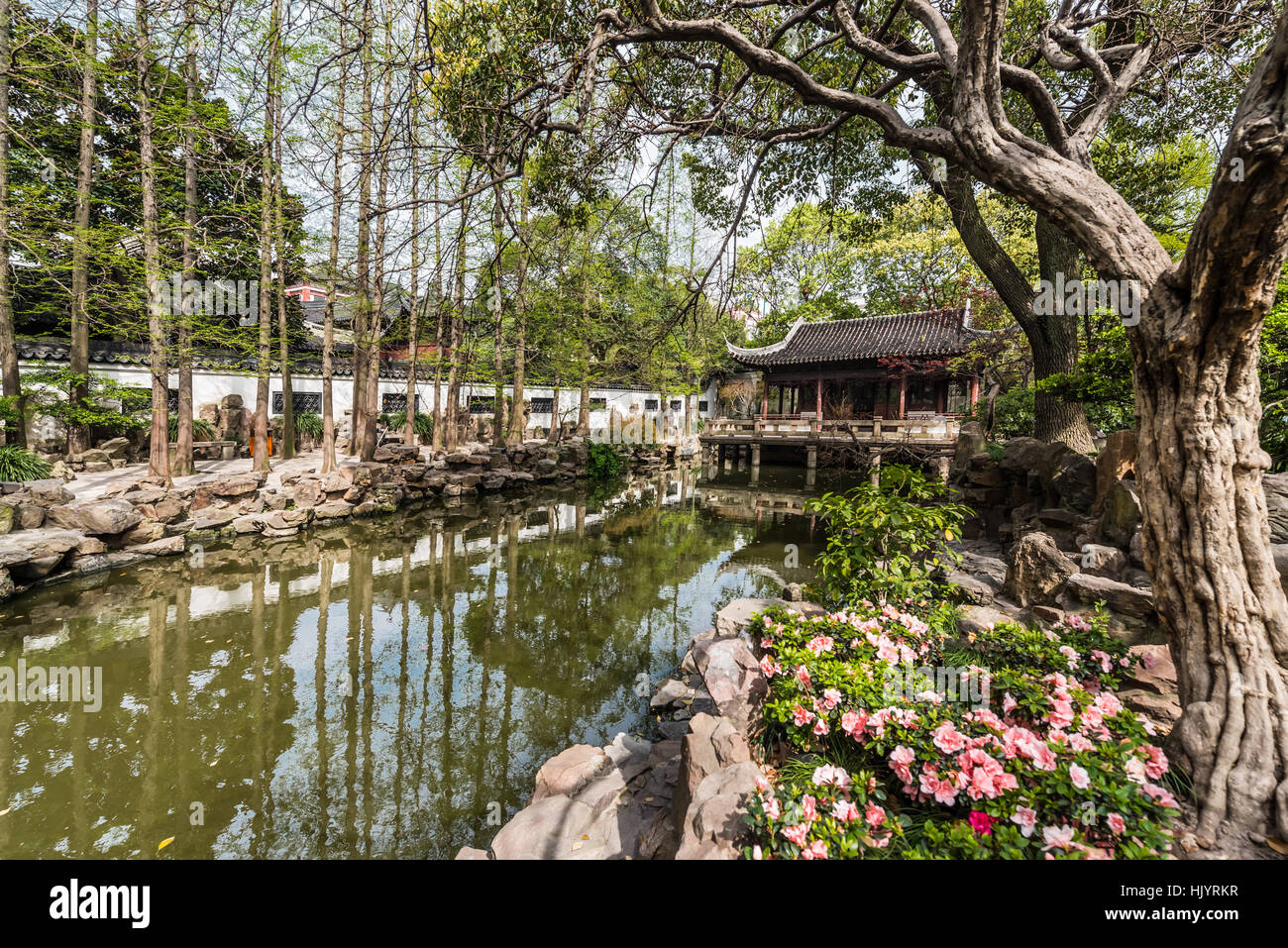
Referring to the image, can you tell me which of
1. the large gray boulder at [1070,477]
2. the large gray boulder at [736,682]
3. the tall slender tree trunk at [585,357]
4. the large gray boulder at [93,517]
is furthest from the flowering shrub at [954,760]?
the tall slender tree trunk at [585,357]

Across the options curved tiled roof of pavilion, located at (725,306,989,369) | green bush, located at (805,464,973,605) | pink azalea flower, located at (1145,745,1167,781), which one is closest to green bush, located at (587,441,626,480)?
curved tiled roof of pavilion, located at (725,306,989,369)

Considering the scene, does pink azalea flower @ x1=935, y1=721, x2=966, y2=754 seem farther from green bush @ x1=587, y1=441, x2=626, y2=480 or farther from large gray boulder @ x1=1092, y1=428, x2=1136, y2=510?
green bush @ x1=587, y1=441, x2=626, y2=480

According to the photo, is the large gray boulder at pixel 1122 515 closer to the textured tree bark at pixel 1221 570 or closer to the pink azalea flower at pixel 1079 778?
the textured tree bark at pixel 1221 570

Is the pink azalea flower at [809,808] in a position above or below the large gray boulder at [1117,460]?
below

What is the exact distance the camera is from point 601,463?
1691 cm

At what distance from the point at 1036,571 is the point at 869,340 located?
1610 centimetres

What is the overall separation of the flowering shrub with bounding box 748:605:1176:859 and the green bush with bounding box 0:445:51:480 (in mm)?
10239

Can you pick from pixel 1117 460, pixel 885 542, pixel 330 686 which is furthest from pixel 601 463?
pixel 885 542

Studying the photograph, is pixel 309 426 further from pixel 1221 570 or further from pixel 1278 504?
pixel 1278 504

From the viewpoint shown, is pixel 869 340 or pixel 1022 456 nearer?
pixel 1022 456

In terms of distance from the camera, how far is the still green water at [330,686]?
9.27 ft

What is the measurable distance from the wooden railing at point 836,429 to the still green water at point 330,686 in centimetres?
826

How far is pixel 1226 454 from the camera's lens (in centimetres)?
193
